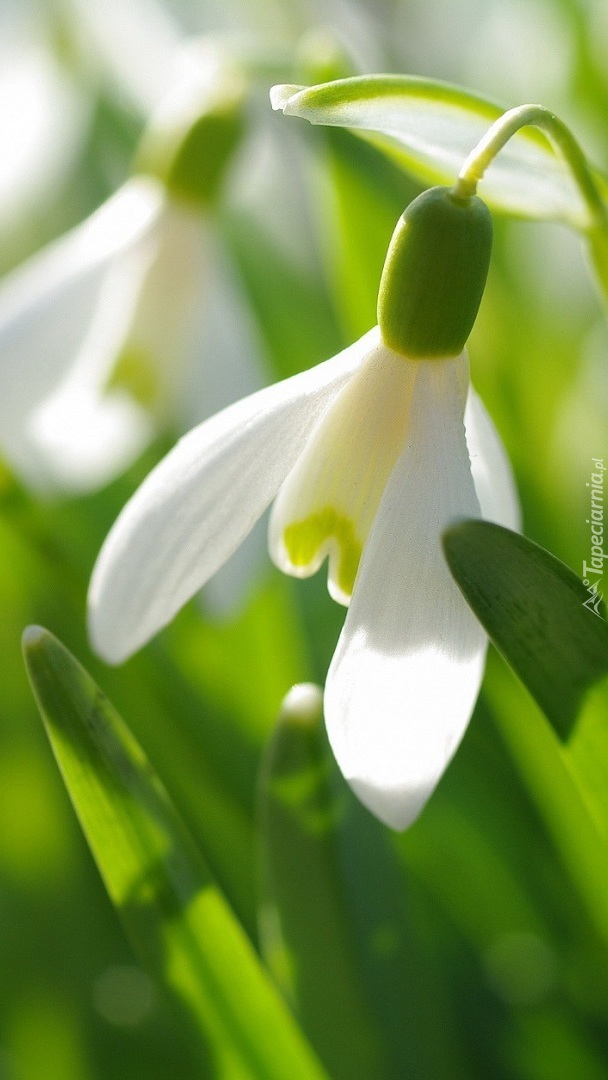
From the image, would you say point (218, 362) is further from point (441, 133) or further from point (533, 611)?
point (533, 611)

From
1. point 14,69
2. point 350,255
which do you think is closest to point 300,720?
point 350,255

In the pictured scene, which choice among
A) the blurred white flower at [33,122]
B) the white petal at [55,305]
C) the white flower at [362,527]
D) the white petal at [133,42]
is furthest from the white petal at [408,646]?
the white petal at [133,42]

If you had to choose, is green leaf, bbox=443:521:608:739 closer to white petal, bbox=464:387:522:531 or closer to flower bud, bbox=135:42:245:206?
white petal, bbox=464:387:522:531

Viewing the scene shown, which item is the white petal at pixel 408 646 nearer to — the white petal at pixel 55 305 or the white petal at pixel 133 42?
the white petal at pixel 55 305

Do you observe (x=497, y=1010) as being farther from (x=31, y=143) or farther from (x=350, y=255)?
(x=31, y=143)

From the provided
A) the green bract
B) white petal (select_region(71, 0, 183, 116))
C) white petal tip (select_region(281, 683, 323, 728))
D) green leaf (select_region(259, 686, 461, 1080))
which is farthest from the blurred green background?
white petal (select_region(71, 0, 183, 116))
